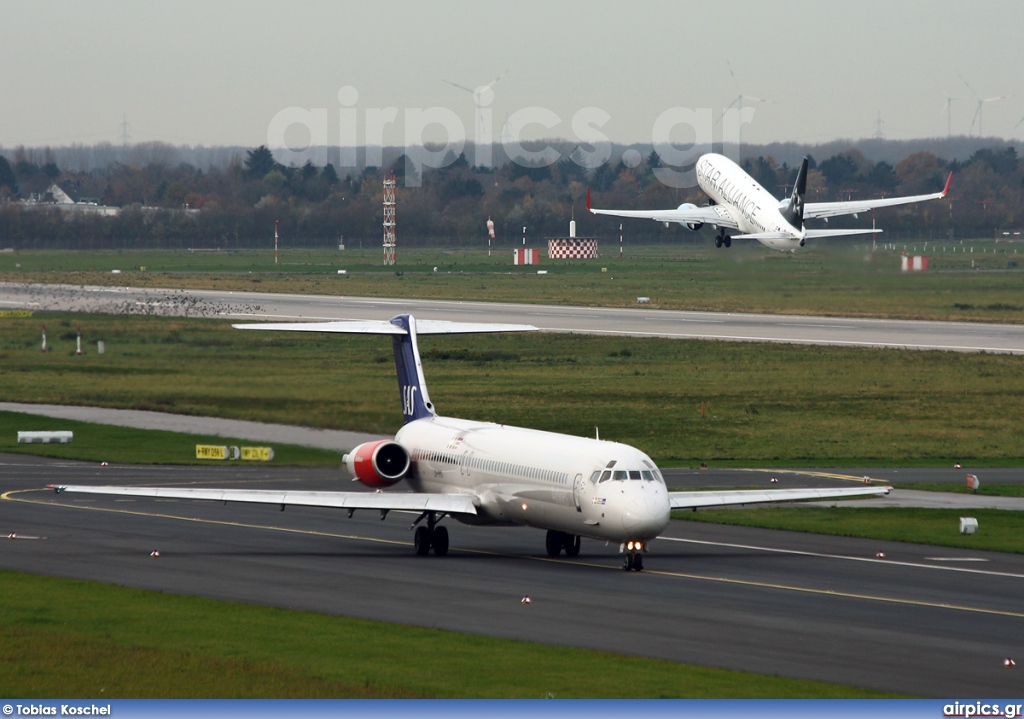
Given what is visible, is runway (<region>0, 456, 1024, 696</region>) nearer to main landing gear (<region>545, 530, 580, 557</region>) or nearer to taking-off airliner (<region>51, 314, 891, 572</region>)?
main landing gear (<region>545, 530, 580, 557</region>)

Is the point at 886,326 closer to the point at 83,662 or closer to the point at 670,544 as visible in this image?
the point at 670,544

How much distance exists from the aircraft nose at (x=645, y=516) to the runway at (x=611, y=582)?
1.32 m

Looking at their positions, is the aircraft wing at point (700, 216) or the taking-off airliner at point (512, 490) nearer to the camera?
the taking-off airliner at point (512, 490)

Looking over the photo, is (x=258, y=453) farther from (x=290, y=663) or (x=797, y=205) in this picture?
(x=797, y=205)

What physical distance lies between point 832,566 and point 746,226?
8225cm

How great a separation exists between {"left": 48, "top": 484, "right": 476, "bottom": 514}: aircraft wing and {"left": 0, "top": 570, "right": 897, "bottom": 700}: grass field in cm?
819

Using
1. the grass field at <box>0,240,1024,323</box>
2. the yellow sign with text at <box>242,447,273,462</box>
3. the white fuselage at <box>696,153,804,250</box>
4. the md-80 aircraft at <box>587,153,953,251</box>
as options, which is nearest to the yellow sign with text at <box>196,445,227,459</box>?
the yellow sign with text at <box>242,447,273,462</box>

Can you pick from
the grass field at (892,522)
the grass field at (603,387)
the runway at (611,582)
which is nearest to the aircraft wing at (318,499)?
the runway at (611,582)

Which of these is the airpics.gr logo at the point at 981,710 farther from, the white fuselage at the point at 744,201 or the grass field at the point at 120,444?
the white fuselage at the point at 744,201

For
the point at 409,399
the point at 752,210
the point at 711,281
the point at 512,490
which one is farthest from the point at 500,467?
the point at 711,281

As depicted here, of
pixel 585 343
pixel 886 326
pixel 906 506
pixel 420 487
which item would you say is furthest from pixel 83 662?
pixel 886 326

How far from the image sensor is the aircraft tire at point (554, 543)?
43.7 metres

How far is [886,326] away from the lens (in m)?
119

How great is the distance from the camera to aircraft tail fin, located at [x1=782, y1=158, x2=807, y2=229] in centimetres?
10850
